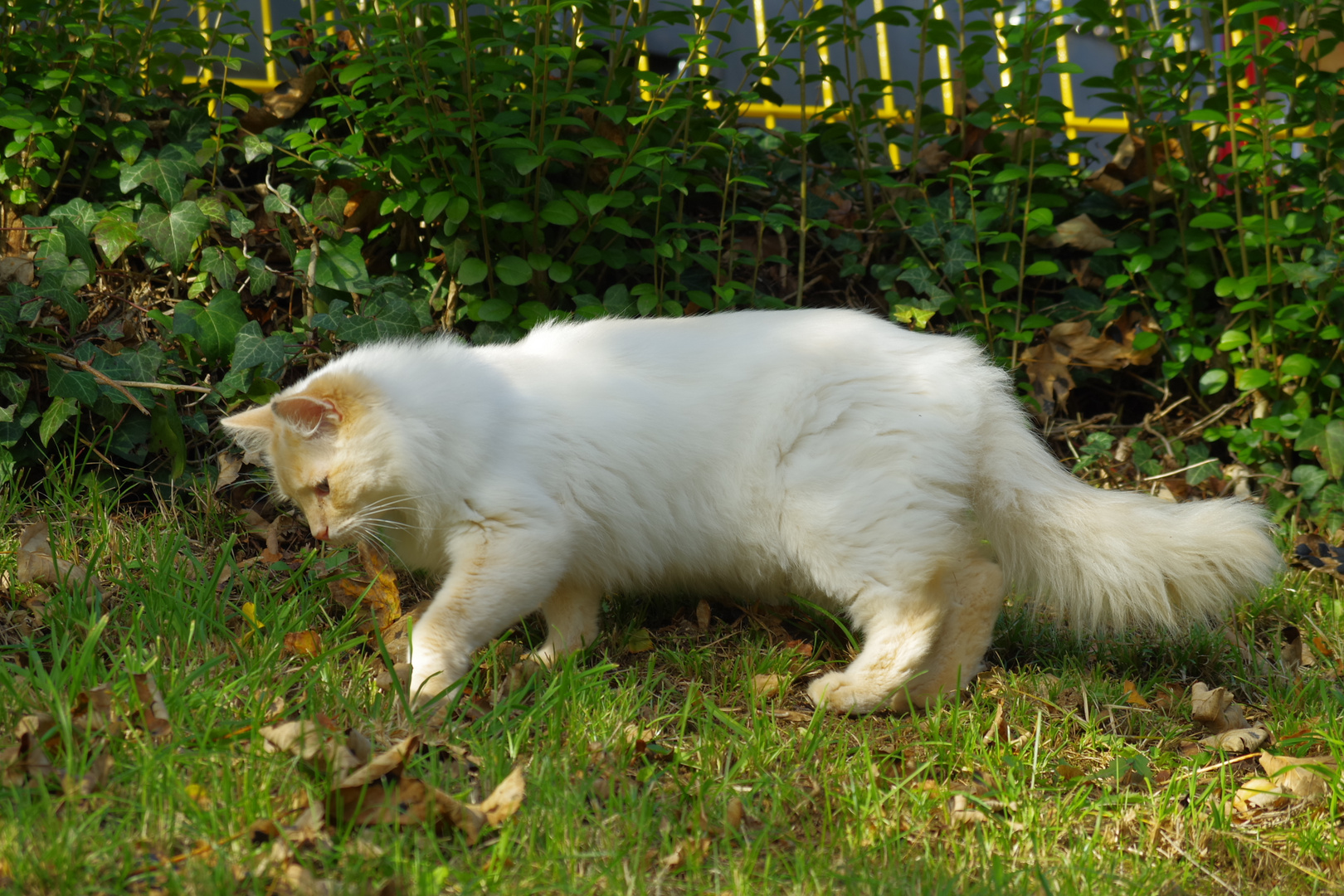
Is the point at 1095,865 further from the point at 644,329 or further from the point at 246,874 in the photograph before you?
the point at 644,329

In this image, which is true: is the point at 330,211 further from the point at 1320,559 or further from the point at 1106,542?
the point at 1320,559

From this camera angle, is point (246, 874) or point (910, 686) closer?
point (246, 874)

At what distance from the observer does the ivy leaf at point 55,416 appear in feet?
10.5

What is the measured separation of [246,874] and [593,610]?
1.50m

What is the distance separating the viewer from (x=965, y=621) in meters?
2.81

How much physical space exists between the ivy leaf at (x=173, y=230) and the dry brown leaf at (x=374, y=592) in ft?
4.97

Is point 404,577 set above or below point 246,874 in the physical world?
below

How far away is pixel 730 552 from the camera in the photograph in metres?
2.90

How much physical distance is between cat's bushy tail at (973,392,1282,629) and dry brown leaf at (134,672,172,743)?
2197 millimetres

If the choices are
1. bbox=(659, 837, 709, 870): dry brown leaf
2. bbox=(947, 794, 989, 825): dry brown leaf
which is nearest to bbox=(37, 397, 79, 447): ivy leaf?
bbox=(659, 837, 709, 870): dry brown leaf

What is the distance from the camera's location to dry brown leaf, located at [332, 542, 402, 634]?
9.62ft

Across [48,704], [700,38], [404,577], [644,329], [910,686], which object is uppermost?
[700,38]

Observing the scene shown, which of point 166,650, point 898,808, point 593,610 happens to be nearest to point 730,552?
point 593,610

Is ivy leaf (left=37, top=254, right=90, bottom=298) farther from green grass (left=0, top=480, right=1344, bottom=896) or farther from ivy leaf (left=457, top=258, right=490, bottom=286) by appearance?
ivy leaf (left=457, top=258, right=490, bottom=286)
